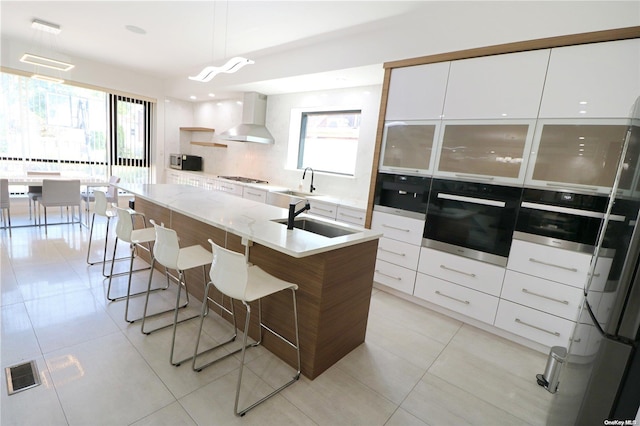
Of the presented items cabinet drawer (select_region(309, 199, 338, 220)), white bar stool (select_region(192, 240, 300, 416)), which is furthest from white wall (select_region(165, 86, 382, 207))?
white bar stool (select_region(192, 240, 300, 416))

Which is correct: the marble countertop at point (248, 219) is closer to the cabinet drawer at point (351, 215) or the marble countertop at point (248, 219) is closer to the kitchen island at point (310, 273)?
the kitchen island at point (310, 273)

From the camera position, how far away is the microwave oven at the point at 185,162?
652 cm

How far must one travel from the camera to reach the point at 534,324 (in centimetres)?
245

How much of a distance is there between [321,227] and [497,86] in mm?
1943

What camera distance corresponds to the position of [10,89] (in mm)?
4957

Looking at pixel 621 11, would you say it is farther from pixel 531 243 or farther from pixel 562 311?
pixel 562 311

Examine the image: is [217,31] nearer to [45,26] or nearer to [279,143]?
[279,143]

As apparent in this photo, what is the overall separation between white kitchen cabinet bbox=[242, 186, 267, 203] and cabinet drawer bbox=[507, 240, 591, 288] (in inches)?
134

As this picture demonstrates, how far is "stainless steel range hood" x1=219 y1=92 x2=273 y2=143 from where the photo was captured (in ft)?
17.1

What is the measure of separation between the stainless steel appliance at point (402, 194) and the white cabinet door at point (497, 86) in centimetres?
70

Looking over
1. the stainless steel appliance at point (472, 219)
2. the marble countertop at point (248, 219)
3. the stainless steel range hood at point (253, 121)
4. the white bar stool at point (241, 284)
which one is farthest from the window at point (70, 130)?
the stainless steel appliance at point (472, 219)

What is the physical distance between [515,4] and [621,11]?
26.7 inches

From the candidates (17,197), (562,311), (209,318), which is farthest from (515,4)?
(17,197)

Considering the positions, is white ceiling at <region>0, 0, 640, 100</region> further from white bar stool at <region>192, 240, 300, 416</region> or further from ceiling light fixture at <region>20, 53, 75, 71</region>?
white bar stool at <region>192, 240, 300, 416</region>
